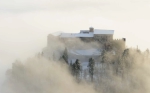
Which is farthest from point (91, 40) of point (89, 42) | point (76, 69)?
point (76, 69)

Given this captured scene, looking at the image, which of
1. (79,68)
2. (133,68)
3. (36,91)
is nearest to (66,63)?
(79,68)

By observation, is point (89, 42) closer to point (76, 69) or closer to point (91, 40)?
point (91, 40)

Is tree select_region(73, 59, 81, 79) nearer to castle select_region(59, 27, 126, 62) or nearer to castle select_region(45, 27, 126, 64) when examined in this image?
castle select_region(59, 27, 126, 62)

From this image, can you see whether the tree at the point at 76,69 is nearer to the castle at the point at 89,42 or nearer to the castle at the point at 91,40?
the castle at the point at 91,40

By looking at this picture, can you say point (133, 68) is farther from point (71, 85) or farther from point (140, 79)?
point (71, 85)

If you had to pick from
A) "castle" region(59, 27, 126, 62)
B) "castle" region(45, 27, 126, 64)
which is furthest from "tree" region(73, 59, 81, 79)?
"castle" region(45, 27, 126, 64)

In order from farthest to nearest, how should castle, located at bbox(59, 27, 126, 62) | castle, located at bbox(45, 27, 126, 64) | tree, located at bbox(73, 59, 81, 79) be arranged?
castle, located at bbox(45, 27, 126, 64) < castle, located at bbox(59, 27, 126, 62) < tree, located at bbox(73, 59, 81, 79)

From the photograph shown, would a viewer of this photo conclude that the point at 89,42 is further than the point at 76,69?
Yes

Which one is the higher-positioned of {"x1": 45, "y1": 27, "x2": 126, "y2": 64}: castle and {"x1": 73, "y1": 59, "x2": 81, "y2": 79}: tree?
{"x1": 45, "y1": 27, "x2": 126, "y2": 64}: castle

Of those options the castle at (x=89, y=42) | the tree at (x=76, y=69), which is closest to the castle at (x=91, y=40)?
the castle at (x=89, y=42)

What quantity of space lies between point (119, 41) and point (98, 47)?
109 inches

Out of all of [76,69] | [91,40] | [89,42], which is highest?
[91,40]

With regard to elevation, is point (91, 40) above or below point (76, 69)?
above

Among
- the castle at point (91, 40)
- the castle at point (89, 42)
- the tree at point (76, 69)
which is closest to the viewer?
the tree at point (76, 69)
